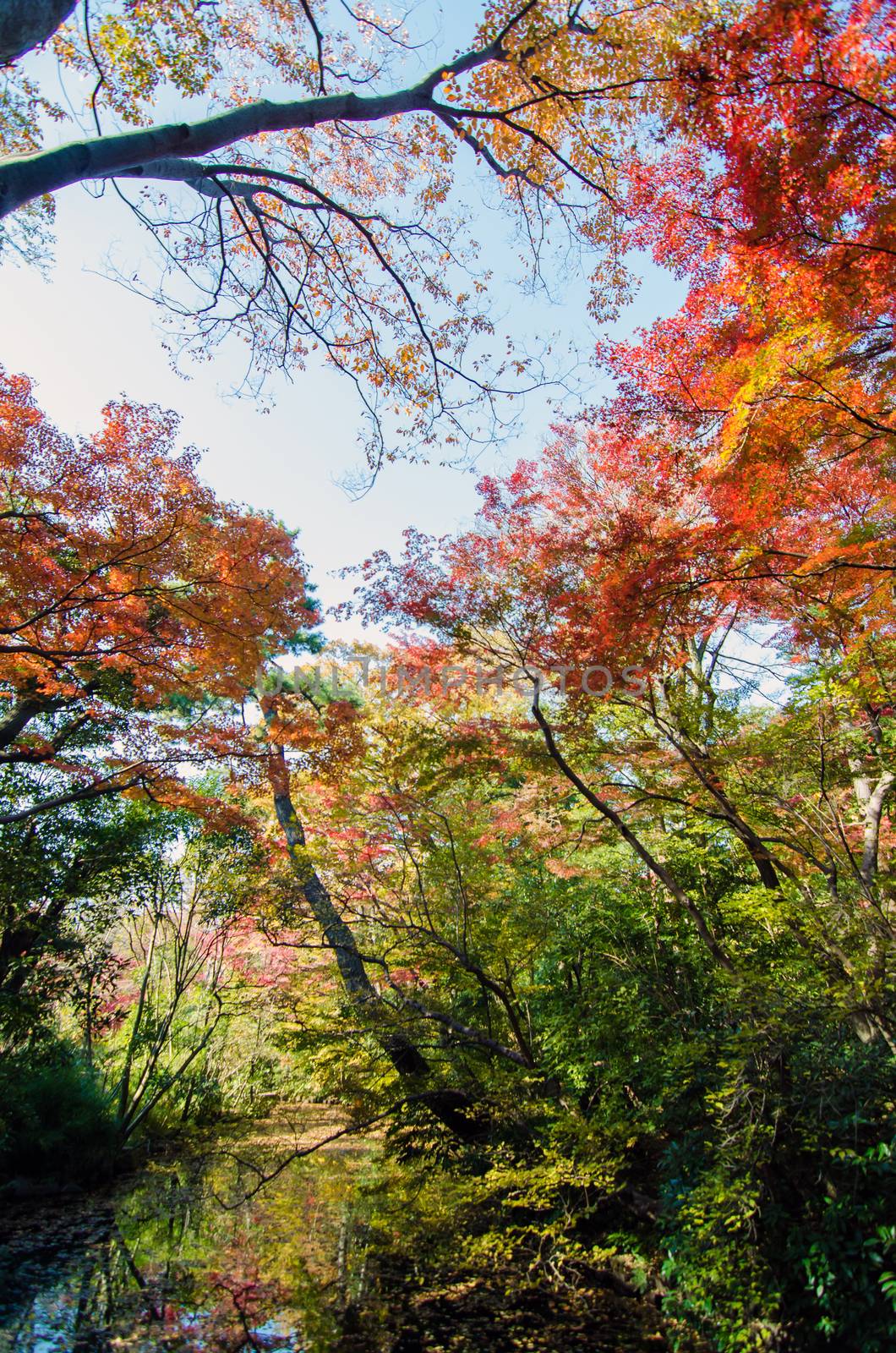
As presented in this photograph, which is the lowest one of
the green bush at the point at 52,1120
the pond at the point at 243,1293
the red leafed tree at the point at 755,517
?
the pond at the point at 243,1293

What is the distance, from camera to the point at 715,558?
436cm

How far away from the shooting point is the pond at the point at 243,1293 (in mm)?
3672

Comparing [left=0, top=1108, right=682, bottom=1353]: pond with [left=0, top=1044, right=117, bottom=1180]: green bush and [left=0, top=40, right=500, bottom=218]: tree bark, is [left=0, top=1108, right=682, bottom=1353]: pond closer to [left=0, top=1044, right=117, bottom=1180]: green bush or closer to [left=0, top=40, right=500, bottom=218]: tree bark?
[left=0, top=1044, right=117, bottom=1180]: green bush

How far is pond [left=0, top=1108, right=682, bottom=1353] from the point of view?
3672mm

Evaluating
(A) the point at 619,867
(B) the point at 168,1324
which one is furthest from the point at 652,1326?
(A) the point at 619,867

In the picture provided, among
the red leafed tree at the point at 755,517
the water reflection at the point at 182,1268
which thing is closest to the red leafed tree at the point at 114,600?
the red leafed tree at the point at 755,517

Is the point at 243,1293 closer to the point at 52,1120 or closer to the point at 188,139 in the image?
the point at 52,1120

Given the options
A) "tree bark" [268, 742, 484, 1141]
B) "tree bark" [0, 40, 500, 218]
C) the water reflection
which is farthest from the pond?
"tree bark" [0, 40, 500, 218]

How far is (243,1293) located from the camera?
169 inches

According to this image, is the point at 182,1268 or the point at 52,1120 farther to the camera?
the point at 52,1120

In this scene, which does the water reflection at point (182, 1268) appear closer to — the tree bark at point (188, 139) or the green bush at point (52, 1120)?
the green bush at point (52, 1120)

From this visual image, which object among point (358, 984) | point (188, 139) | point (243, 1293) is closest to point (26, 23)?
point (188, 139)

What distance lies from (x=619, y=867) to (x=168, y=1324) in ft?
15.8

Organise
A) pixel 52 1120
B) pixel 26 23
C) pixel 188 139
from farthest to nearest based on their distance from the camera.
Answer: pixel 52 1120 < pixel 188 139 < pixel 26 23
